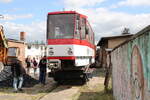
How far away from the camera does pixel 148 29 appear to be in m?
3.71

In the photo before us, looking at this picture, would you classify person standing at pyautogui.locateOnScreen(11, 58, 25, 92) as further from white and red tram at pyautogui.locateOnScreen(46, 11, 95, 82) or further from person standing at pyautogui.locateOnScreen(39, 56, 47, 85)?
person standing at pyautogui.locateOnScreen(39, 56, 47, 85)

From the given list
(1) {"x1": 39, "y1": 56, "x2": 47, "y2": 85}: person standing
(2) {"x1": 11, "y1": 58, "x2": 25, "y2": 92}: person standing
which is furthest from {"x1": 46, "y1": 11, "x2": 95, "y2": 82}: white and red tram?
(2) {"x1": 11, "y1": 58, "x2": 25, "y2": 92}: person standing

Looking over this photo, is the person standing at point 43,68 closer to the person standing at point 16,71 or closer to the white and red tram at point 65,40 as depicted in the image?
the white and red tram at point 65,40

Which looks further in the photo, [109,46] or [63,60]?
[109,46]

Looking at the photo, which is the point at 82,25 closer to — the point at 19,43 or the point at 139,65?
the point at 139,65

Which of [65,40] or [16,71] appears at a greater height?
[65,40]

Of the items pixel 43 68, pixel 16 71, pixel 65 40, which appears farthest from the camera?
pixel 43 68

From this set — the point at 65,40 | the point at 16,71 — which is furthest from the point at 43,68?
the point at 16,71

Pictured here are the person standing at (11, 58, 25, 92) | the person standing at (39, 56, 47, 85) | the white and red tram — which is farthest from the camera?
the person standing at (39, 56, 47, 85)

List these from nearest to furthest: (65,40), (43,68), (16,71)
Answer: (16,71) → (65,40) → (43,68)

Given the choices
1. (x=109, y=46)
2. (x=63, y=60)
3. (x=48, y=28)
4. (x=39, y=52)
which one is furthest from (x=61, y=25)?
(x=39, y=52)

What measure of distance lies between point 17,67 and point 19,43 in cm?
2789

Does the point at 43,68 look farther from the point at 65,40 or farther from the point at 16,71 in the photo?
the point at 16,71

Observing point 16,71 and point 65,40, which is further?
point 65,40
